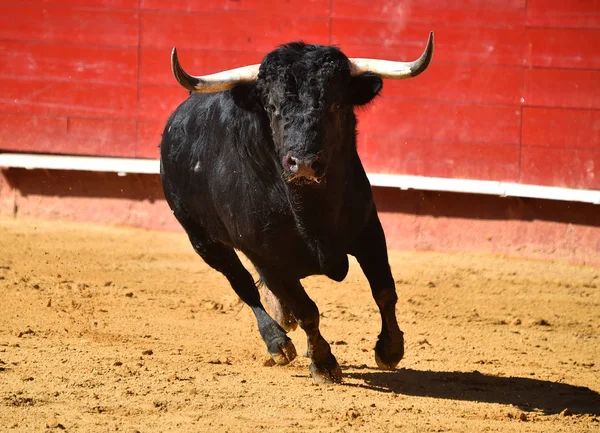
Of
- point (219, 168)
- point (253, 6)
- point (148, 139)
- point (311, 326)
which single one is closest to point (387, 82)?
point (253, 6)

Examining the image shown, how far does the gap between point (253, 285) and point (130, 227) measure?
3198mm

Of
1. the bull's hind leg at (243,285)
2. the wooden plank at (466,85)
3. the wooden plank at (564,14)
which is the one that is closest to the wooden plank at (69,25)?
the wooden plank at (466,85)

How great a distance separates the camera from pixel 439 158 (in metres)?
7.88

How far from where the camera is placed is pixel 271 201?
446 centimetres

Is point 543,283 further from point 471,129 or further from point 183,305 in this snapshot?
point 183,305

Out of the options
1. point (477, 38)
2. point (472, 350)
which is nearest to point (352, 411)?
point (472, 350)

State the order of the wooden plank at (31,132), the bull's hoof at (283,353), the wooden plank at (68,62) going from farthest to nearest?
the wooden plank at (31,132), the wooden plank at (68,62), the bull's hoof at (283,353)

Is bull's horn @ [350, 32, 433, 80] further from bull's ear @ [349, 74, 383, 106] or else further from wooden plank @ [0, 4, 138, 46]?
wooden plank @ [0, 4, 138, 46]

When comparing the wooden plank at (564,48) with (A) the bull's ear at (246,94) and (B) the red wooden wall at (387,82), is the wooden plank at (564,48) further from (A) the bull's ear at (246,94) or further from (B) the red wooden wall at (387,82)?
(A) the bull's ear at (246,94)

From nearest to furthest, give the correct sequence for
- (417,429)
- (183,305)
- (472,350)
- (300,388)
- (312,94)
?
1. (417,429)
2. (312,94)
3. (300,388)
4. (472,350)
5. (183,305)

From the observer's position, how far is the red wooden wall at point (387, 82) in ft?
24.8

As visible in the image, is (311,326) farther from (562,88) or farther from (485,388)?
(562,88)

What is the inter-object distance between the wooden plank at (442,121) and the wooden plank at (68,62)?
1934 millimetres

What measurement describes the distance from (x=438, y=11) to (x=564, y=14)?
34.3 inches
